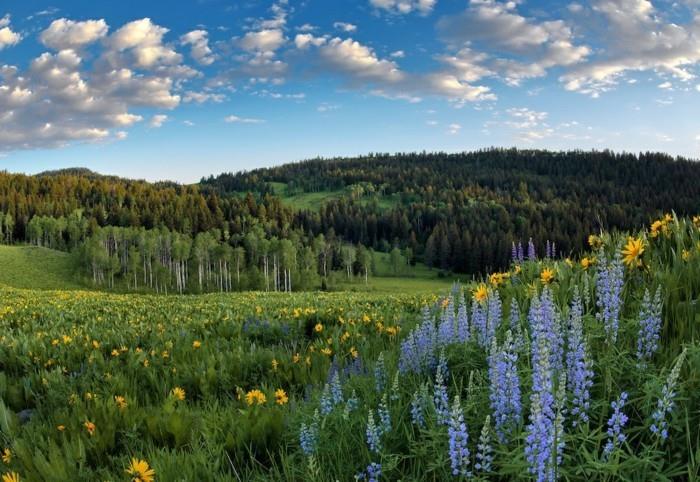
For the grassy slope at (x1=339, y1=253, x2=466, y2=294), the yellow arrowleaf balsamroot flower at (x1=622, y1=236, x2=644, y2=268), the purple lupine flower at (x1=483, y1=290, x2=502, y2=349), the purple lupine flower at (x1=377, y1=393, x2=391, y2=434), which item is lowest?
the grassy slope at (x1=339, y1=253, x2=466, y2=294)

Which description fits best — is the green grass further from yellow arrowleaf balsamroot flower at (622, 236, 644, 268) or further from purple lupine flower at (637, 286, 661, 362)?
purple lupine flower at (637, 286, 661, 362)

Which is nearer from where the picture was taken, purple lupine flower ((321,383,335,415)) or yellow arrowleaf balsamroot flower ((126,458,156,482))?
yellow arrowleaf balsamroot flower ((126,458,156,482))

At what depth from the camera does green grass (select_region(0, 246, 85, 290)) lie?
8394 centimetres

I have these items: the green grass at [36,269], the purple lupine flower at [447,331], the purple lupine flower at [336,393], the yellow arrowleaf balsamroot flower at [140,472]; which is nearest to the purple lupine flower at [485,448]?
the purple lupine flower at [336,393]

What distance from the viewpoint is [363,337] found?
6449mm

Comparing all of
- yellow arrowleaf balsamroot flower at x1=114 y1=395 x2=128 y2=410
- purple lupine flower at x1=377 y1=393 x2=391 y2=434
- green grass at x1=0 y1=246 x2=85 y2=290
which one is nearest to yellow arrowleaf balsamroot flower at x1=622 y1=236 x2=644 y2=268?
purple lupine flower at x1=377 y1=393 x2=391 y2=434

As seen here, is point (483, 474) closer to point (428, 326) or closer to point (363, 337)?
point (428, 326)

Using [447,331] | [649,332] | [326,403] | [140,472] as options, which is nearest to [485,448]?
[326,403]

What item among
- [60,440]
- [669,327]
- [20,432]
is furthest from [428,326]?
[20,432]

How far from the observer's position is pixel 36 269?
91.0 metres

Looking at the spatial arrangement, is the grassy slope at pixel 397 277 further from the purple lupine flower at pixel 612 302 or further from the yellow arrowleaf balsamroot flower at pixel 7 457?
the purple lupine flower at pixel 612 302

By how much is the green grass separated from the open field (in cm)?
9202

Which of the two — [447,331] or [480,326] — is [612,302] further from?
[447,331]

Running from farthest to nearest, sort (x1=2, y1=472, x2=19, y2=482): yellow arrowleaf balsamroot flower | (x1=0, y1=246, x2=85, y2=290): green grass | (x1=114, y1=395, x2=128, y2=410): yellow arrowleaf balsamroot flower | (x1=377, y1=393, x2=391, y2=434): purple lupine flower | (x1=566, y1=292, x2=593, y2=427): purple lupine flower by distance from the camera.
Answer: (x1=0, y1=246, x2=85, y2=290): green grass, (x1=114, y1=395, x2=128, y2=410): yellow arrowleaf balsamroot flower, (x1=2, y1=472, x2=19, y2=482): yellow arrowleaf balsamroot flower, (x1=377, y1=393, x2=391, y2=434): purple lupine flower, (x1=566, y1=292, x2=593, y2=427): purple lupine flower
